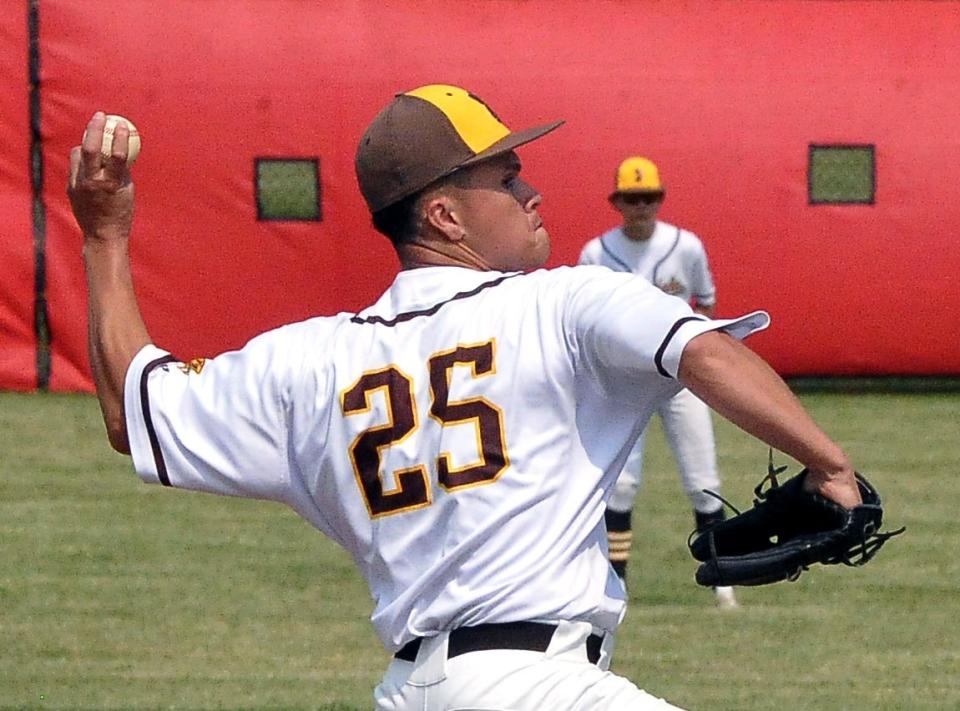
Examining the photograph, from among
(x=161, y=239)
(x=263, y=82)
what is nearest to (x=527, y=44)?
(x=263, y=82)

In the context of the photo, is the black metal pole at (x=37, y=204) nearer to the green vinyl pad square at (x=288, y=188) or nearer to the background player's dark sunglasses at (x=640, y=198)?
the green vinyl pad square at (x=288, y=188)

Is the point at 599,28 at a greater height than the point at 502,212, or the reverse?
the point at 599,28

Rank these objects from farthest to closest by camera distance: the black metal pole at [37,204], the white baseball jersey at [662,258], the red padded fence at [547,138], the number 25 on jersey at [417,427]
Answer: the red padded fence at [547,138], the black metal pole at [37,204], the white baseball jersey at [662,258], the number 25 on jersey at [417,427]

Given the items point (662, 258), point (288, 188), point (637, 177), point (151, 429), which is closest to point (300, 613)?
point (662, 258)

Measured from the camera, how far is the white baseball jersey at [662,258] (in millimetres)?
10945

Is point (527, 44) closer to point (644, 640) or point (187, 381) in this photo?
point (644, 640)

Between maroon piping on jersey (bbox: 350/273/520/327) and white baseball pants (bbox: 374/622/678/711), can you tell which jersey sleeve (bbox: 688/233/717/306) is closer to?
maroon piping on jersey (bbox: 350/273/520/327)

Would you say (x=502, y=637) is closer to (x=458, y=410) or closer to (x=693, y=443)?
(x=458, y=410)

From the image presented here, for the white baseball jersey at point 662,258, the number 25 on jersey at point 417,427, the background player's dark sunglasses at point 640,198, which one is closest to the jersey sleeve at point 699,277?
the white baseball jersey at point 662,258

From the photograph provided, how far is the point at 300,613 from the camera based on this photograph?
947 centimetres

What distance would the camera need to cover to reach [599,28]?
18.0m

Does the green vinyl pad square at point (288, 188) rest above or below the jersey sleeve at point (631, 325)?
above

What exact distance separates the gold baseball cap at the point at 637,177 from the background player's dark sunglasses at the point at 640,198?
0.02 metres

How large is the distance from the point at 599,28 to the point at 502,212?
14.5m
